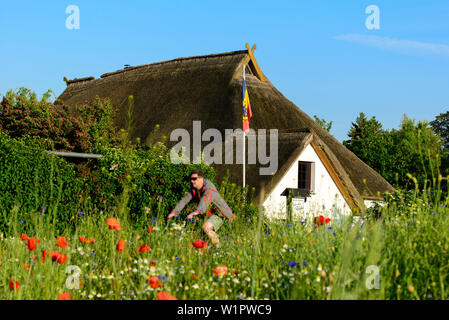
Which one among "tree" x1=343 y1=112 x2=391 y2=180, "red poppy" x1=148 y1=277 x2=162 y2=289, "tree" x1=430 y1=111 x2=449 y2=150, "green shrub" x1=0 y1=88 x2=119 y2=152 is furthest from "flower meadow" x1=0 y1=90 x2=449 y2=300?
"tree" x1=430 y1=111 x2=449 y2=150

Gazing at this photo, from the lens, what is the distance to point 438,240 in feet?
12.0

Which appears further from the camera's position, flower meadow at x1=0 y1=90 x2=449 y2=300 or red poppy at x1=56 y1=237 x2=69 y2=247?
red poppy at x1=56 y1=237 x2=69 y2=247

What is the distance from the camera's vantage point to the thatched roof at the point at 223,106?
18297 mm

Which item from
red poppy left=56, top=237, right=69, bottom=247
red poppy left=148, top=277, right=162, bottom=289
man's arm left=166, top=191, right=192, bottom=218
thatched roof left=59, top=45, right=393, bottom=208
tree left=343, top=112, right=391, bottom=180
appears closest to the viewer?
red poppy left=148, top=277, right=162, bottom=289

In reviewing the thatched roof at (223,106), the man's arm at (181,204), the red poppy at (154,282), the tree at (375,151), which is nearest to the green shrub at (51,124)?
the thatched roof at (223,106)

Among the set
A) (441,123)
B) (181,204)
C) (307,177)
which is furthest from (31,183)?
(441,123)

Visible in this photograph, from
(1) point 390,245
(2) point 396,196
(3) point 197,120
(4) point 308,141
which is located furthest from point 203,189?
(3) point 197,120

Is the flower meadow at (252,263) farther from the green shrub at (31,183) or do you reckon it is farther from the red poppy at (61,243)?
the green shrub at (31,183)

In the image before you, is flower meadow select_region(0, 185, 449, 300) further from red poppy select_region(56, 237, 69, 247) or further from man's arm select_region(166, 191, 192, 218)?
man's arm select_region(166, 191, 192, 218)

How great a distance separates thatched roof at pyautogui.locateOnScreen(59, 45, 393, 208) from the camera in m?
18.3

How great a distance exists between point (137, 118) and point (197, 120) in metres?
4.45

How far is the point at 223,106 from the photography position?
21562mm
